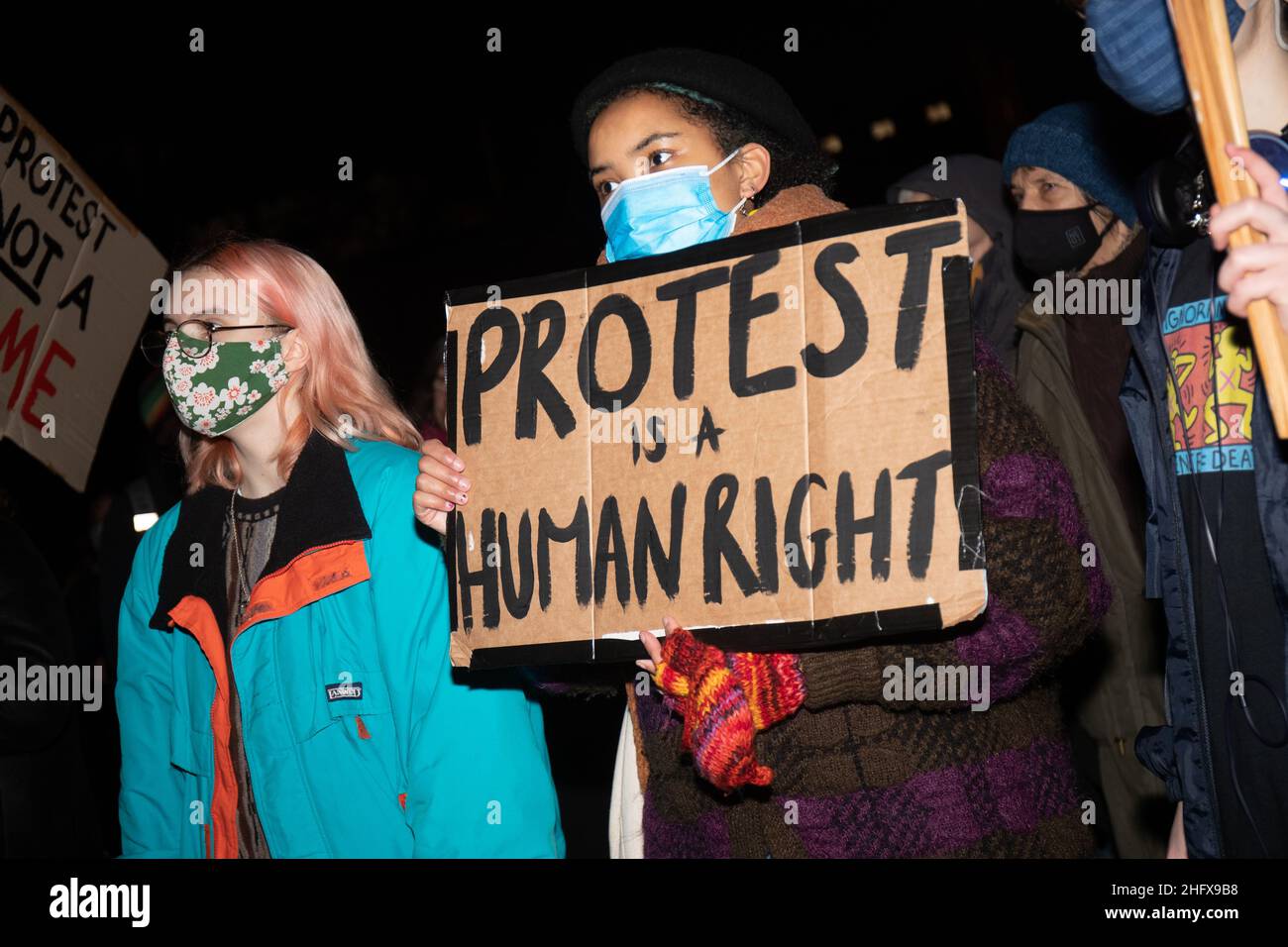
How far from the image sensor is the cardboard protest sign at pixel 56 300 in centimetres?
403

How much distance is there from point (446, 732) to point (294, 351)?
40.4 inches

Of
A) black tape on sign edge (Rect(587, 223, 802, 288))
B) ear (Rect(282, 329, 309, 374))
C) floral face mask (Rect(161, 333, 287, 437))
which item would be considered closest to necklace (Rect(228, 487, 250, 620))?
floral face mask (Rect(161, 333, 287, 437))

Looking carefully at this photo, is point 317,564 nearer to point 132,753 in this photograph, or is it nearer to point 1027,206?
point 132,753

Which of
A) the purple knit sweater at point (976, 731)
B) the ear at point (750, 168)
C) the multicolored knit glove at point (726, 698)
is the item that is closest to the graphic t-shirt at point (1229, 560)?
the purple knit sweater at point (976, 731)

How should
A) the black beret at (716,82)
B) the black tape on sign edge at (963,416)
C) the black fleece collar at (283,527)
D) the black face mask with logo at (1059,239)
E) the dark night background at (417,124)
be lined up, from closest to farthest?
the black tape on sign edge at (963,416) < the black beret at (716,82) < the black fleece collar at (283,527) < the black face mask with logo at (1059,239) < the dark night background at (417,124)

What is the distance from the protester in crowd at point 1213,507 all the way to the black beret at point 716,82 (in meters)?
0.65

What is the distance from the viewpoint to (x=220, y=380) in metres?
2.84

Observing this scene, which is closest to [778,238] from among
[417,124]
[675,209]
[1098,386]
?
[675,209]

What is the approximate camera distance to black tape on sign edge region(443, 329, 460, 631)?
2328 mm

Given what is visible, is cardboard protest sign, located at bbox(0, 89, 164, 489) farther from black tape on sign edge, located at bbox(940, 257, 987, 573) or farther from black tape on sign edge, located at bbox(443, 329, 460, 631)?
black tape on sign edge, located at bbox(940, 257, 987, 573)

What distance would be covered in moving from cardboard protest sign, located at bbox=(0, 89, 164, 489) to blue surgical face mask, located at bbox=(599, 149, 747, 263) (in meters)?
2.57

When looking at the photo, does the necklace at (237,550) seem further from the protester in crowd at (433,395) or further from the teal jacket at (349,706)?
the protester in crowd at (433,395)

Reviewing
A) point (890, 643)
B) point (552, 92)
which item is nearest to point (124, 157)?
point (552, 92)

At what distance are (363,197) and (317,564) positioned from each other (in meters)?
6.28
